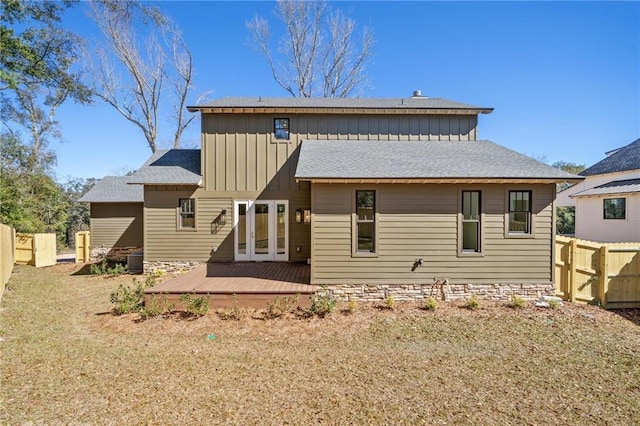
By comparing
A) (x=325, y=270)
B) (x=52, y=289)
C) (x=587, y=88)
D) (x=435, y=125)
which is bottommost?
(x=52, y=289)

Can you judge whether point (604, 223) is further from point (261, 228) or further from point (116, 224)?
point (116, 224)

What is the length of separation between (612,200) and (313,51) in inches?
727

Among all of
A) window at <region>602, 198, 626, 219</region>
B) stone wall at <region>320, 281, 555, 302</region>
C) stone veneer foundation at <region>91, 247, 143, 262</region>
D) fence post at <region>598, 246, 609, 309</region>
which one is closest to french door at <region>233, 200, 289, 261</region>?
stone wall at <region>320, 281, 555, 302</region>

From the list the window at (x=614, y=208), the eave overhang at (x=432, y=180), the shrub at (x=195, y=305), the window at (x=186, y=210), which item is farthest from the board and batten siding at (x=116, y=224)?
the window at (x=614, y=208)

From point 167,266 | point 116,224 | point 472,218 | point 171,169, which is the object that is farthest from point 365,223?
point 116,224

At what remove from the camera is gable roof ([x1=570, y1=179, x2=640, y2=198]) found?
12.8m

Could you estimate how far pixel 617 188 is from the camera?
13664mm

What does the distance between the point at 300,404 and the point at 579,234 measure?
18.6 meters

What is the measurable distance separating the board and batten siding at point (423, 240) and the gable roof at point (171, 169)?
18.3 feet

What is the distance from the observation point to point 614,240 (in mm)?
13414

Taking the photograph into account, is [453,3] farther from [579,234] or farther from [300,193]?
[579,234]

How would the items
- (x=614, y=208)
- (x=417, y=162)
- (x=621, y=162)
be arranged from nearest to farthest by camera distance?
A: (x=417, y=162) → (x=614, y=208) → (x=621, y=162)

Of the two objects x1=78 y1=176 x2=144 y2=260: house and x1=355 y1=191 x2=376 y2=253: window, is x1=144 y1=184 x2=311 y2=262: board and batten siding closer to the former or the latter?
x1=355 y1=191 x2=376 y2=253: window

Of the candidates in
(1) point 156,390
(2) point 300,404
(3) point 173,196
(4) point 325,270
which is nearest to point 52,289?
(3) point 173,196
